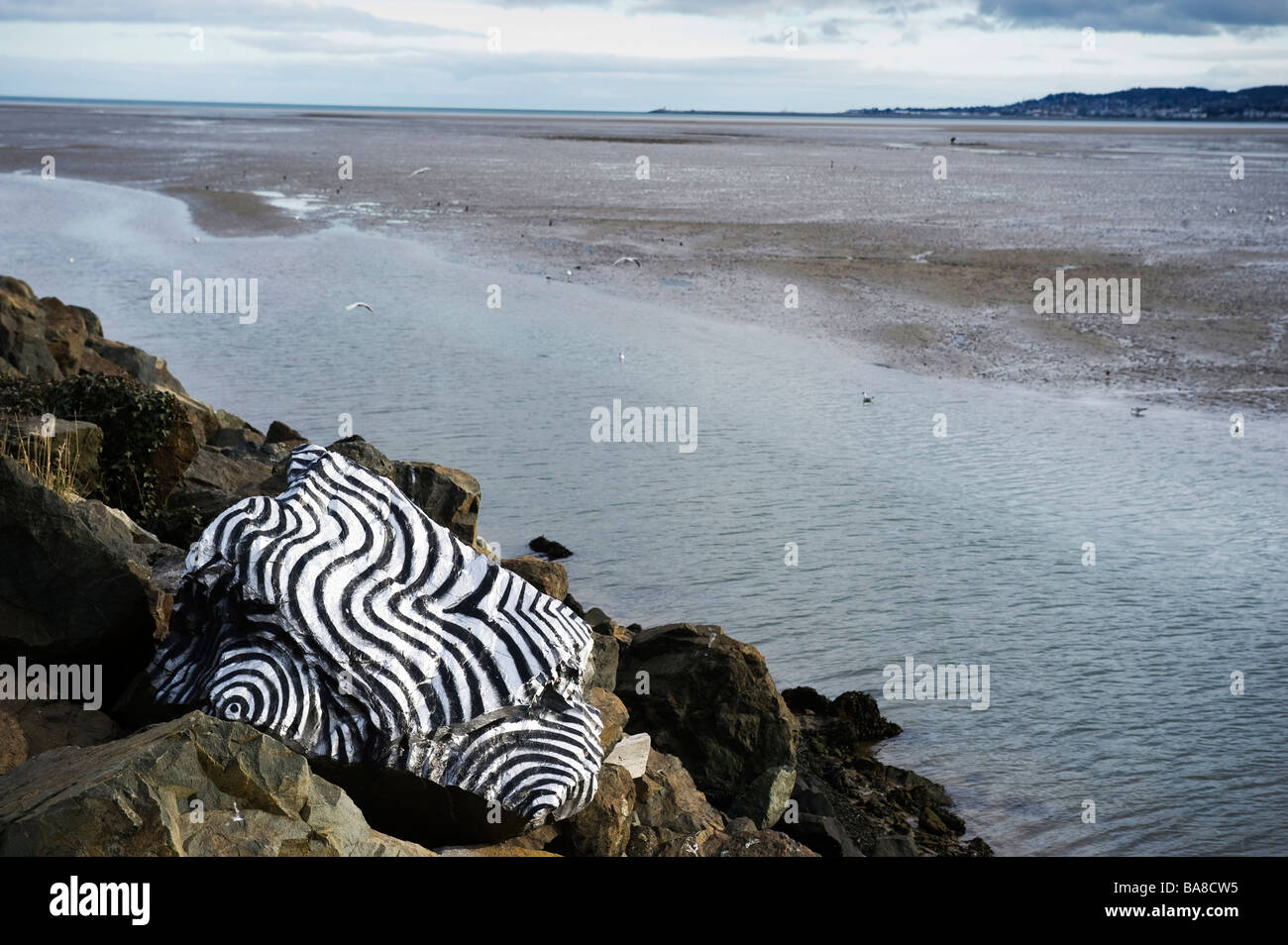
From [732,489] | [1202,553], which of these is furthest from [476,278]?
[1202,553]

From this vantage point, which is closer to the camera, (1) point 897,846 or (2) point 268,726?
(2) point 268,726

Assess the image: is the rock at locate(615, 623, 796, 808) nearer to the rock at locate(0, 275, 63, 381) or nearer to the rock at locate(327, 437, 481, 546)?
the rock at locate(327, 437, 481, 546)

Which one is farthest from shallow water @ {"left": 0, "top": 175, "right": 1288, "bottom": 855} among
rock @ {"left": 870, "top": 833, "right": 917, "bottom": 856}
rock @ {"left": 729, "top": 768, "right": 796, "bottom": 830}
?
rock @ {"left": 729, "top": 768, "right": 796, "bottom": 830}

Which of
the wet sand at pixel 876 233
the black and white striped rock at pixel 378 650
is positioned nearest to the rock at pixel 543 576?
the black and white striped rock at pixel 378 650

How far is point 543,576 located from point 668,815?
2.57 metres

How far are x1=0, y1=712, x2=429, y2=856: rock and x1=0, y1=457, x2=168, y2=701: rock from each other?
1.51 metres

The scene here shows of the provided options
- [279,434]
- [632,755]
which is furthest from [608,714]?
[279,434]

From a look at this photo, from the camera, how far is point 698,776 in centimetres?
864

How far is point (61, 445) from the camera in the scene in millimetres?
9633

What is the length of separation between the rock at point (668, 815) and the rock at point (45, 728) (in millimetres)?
2816

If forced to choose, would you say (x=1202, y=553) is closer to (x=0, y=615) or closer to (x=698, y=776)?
(x=698, y=776)

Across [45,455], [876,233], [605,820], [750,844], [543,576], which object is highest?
[876,233]

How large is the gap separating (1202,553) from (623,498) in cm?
626

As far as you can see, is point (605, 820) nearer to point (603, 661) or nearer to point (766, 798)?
point (603, 661)
